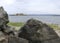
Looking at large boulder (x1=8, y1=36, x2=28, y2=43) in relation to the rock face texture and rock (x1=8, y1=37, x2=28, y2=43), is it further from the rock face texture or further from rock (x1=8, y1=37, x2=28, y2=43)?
the rock face texture

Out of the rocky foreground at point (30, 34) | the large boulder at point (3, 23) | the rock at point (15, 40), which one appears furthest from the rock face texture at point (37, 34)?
the large boulder at point (3, 23)

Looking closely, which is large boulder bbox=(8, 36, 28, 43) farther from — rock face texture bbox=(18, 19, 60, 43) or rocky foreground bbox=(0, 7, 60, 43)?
rock face texture bbox=(18, 19, 60, 43)

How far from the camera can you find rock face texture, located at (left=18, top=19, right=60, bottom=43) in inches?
410

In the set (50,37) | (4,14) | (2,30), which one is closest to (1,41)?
(2,30)

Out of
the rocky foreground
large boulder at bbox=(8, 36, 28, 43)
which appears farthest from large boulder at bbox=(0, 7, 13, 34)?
large boulder at bbox=(8, 36, 28, 43)

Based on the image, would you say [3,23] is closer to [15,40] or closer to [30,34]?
[15,40]

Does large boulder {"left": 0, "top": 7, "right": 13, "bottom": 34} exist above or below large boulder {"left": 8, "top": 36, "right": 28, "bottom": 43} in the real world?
above

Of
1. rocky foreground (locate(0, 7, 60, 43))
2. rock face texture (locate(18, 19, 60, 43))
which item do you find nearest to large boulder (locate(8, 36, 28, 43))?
rocky foreground (locate(0, 7, 60, 43))

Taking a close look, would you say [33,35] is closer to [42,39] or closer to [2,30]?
[42,39]

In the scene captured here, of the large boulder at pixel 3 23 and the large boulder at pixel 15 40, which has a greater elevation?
the large boulder at pixel 3 23

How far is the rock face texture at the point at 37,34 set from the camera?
10.4 meters

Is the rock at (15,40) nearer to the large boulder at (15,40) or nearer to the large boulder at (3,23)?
the large boulder at (15,40)

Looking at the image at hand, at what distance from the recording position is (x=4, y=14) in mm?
10742

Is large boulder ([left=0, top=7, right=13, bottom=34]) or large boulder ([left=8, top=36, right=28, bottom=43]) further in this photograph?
large boulder ([left=0, top=7, right=13, bottom=34])
